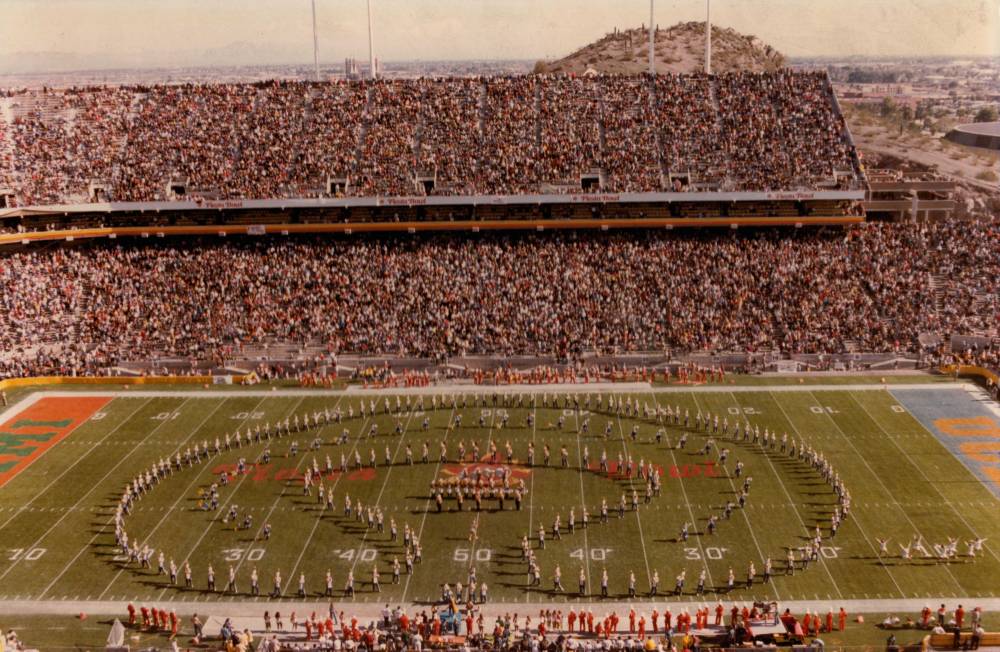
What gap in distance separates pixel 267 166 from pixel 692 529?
36.7m

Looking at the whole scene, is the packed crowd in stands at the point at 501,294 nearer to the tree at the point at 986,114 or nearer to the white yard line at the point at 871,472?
the white yard line at the point at 871,472

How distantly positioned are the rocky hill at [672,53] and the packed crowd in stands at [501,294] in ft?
228

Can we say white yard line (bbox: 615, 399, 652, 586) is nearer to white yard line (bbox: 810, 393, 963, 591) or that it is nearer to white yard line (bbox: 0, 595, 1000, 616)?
white yard line (bbox: 0, 595, 1000, 616)

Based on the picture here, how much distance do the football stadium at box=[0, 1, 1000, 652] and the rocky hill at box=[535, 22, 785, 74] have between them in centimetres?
6198

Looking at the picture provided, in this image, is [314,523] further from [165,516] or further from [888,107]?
[888,107]

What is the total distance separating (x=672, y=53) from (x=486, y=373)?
302 feet

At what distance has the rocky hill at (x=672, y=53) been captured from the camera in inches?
4710

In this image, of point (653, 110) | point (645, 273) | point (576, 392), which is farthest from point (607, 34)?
point (576, 392)

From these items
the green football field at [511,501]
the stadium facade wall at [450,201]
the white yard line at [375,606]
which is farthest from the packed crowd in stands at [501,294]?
the white yard line at [375,606]

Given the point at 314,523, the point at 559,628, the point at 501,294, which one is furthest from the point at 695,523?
the point at 501,294

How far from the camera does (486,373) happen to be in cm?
4412

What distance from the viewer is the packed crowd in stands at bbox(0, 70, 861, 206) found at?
53875 mm

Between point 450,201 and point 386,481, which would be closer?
point 386,481

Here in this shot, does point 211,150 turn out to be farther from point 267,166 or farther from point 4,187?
point 4,187
